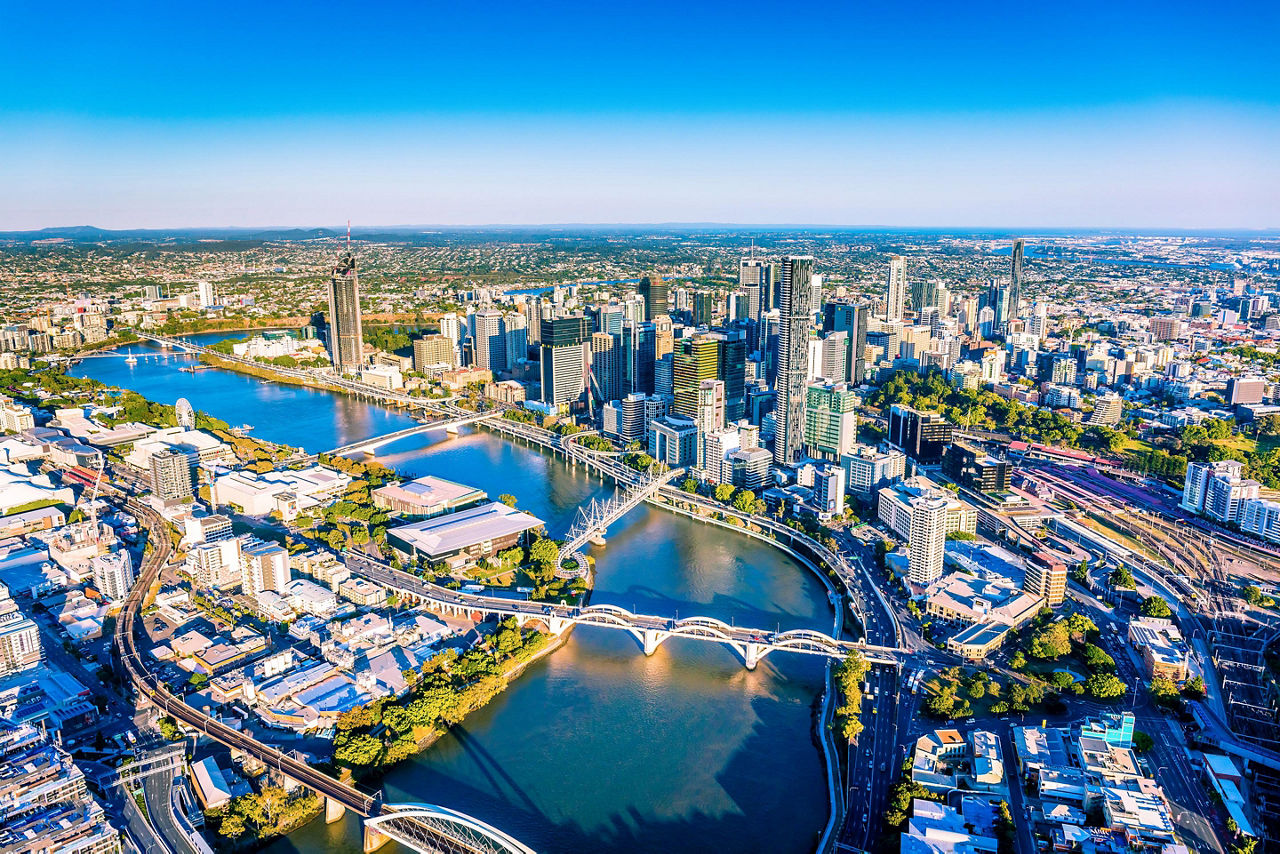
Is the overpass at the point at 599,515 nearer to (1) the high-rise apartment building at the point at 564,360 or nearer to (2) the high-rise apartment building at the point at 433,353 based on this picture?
(1) the high-rise apartment building at the point at 564,360

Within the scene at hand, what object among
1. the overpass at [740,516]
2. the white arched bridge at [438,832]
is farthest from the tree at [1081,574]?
the white arched bridge at [438,832]

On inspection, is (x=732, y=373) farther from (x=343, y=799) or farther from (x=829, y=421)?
Answer: (x=343, y=799)

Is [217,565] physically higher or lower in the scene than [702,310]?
lower

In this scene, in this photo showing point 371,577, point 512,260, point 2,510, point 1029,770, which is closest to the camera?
point 1029,770

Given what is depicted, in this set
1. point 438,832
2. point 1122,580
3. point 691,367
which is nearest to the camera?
point 438,832

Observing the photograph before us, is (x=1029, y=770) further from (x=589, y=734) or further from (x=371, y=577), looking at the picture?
(x=371, y=577)

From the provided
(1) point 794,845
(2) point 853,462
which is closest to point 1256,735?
(1) point 794,845

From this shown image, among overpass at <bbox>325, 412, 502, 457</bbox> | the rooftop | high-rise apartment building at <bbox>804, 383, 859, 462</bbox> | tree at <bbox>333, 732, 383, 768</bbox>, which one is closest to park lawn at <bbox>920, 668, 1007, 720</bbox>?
tree at <bbox>333, 732, 383, 768</bbox>

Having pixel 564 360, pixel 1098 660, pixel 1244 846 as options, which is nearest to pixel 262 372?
pixel 564 360
